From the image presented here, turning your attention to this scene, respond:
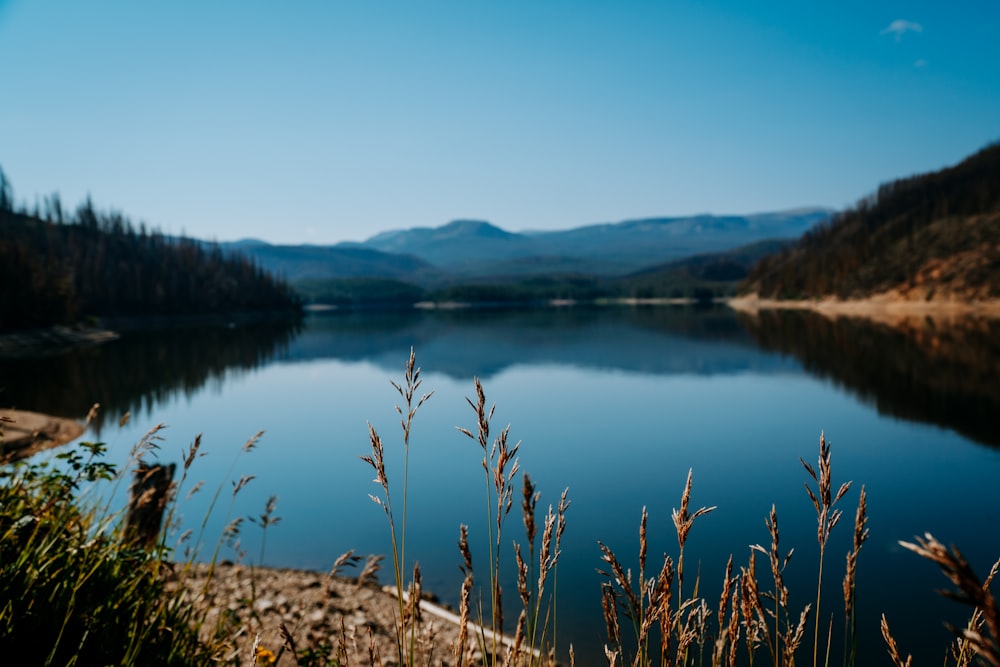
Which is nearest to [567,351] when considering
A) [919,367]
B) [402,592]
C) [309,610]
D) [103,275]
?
[919,367]

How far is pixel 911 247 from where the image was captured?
99062 millimetres

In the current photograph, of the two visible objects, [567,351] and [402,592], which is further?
[567,351]

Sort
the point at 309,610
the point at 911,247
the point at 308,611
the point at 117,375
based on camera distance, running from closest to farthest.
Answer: the point at 308,611 < the point at 309,610 < the point at 117,375 < the point at 911,247

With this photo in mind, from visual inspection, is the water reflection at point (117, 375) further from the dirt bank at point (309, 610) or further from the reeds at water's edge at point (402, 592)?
the reeds at water's edge at point (402, 592)

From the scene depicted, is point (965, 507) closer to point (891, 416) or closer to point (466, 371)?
point (891, 416)

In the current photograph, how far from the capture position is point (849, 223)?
153500 mm

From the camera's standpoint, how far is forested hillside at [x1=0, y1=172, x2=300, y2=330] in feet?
200

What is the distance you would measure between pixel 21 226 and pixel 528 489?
159m

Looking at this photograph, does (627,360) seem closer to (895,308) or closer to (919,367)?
(919,367)

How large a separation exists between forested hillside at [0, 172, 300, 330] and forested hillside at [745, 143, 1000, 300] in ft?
338

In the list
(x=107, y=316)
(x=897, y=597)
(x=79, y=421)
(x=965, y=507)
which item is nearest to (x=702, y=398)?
(x=965, y=507)

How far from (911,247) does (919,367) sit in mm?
83046

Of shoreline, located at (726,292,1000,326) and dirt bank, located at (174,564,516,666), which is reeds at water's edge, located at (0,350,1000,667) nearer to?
dirt bank, located at (174,564,516,666)

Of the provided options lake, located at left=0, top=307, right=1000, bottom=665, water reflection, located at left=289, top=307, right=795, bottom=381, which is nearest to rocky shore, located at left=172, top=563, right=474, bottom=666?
lake, located at left=0, top=307, right=1000, bottom=665
